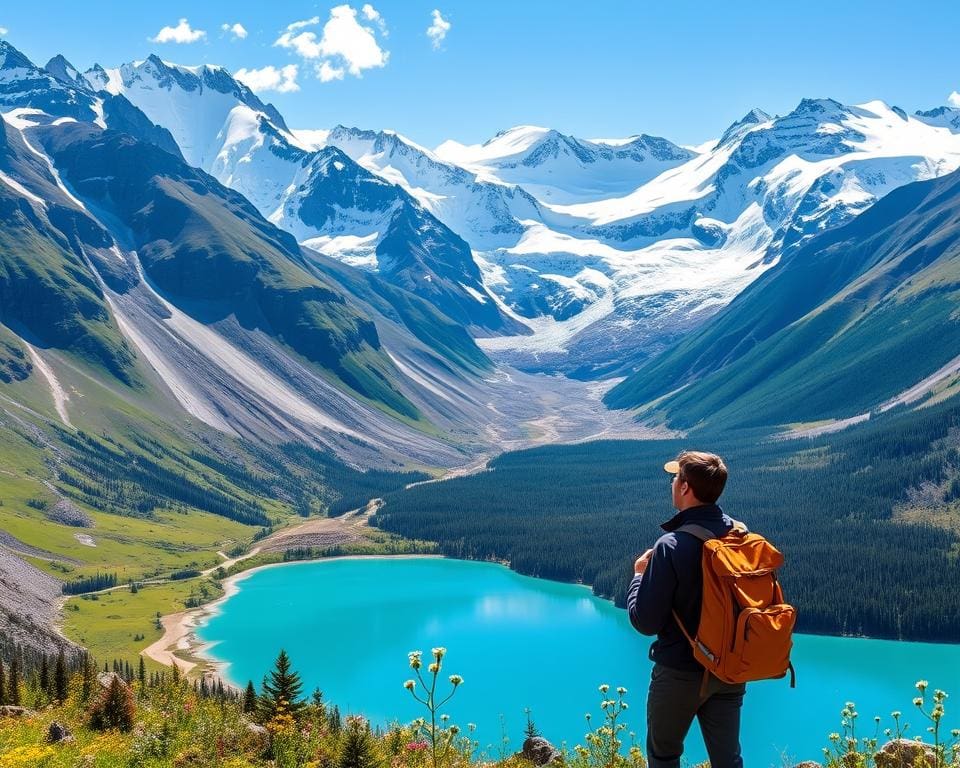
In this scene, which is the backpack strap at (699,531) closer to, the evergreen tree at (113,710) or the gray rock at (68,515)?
the evergreen tree at (113,710)

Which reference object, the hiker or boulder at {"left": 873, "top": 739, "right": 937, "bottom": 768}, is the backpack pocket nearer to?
the hiker

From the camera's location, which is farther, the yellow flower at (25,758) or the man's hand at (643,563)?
the yellow flower at (25,758)

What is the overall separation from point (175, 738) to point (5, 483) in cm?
15970

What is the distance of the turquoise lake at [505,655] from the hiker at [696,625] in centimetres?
4857

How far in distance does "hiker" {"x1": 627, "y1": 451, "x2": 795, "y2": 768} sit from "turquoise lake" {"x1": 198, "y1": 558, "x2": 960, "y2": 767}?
4857 cm

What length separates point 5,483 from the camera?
6304 inches

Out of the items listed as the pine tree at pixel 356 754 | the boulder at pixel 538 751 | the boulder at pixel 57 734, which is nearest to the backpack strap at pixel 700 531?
the pine tree at pixel 356 754

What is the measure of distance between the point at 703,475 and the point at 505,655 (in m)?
99.5

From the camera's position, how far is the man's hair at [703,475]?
37.5 feet

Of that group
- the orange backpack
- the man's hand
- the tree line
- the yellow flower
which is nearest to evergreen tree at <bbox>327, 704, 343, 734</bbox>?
the yellow flower

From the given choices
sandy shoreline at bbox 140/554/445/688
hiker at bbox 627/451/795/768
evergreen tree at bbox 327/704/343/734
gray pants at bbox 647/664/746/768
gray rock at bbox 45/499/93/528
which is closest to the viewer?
hiker at bbox 627/451/795/768

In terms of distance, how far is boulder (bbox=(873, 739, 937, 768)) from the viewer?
15.7m

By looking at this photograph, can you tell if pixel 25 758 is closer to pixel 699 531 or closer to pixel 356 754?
pixel 356 754

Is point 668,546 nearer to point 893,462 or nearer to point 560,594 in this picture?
point 560,594
